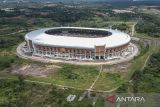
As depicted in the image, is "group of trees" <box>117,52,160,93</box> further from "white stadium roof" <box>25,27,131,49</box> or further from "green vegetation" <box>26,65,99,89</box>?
"white stadium roof" <box>25,27,131,49</box>

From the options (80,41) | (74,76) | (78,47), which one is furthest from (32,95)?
(80,41)

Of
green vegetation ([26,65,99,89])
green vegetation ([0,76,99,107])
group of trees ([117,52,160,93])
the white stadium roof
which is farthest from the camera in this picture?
the white stadium roof

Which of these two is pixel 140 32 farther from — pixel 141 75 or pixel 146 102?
pixel 146 102

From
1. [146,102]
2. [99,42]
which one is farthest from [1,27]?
[146,102]

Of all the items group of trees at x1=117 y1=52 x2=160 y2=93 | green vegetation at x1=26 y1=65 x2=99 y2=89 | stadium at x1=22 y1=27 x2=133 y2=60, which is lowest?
green vegetation at x1=26 y1=65 x2=99 y2=89

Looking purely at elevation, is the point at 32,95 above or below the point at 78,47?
below

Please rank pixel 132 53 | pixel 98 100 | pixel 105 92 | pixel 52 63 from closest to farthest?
pixel 98 100 < pixel 105 92 < pixel 52 63 < pixel 132 53

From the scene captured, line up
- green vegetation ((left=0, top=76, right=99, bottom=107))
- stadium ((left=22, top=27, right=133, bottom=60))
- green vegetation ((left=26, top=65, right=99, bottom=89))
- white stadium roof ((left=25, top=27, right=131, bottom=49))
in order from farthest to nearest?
white stadium roof ((left=25, top=27, right=131, bottom=49)) → stadium ((left=22, top=27, right=133, bottom=60)) → green vegetation ((left=26, top=65, right=99, bottom=89)) → green vegetation ((left=0, top=76, right=99, bottom=107))

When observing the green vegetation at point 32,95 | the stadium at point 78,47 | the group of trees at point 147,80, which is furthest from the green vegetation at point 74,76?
the group of trees at point 147,80

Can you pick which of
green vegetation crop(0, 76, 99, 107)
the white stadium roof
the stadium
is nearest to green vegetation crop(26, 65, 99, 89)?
green vegetation crop(0, 76, 99, 107)

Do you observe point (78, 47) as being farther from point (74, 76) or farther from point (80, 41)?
point (74, 76)

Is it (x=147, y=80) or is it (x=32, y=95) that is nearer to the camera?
(x=32, y=95)
